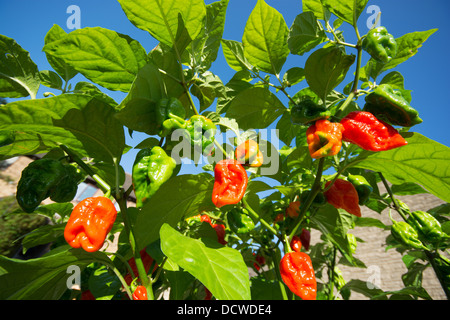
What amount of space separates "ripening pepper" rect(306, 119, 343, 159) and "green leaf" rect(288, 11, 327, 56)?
464 mm

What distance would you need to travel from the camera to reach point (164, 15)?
75 cm

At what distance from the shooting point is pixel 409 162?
2.75 feet

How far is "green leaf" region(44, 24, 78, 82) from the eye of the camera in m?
0.84

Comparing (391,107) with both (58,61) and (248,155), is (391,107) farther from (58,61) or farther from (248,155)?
(58,61)

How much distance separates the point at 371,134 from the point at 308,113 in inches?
7.2

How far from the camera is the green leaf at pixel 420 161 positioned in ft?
2.56

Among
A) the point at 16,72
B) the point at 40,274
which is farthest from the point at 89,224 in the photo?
the point at 16,72

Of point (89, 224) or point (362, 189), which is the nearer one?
point (89, 224)

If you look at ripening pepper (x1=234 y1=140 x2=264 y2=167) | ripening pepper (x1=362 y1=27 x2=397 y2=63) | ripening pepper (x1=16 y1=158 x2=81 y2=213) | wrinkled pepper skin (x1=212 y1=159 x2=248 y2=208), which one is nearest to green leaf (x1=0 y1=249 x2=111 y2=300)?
ripening pepper (x1=16 y1=158 x2=81 y2=213)

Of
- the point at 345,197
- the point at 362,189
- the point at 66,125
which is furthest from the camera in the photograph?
the point at 362,189

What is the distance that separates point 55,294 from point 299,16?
1.30 m

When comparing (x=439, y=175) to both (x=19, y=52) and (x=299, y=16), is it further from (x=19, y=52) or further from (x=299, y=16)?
(x=19, y=52)

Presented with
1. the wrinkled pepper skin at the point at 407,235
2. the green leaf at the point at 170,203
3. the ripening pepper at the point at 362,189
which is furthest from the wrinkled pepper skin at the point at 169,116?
the wrinkled pepper skin at the point at 407,235

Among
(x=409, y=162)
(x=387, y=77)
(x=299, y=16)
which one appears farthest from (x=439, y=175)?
(x=299, y=16)
